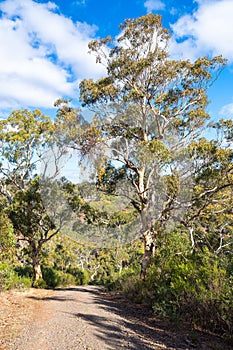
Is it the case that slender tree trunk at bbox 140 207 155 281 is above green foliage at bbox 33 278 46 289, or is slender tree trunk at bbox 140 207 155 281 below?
above

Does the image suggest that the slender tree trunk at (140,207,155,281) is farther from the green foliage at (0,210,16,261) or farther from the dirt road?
the green foliage at (0,210,16,261)

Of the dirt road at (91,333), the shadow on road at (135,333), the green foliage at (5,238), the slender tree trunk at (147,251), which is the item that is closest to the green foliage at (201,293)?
the dirt road at (91,333)

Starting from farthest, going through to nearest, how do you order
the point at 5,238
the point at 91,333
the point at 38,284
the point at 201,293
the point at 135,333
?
1. the point at 38,284
2. the point at 5,238
3. the point at 201,293
4. the point at 135,333
5. the point at 91,333

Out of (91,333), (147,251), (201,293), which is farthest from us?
(147,251)

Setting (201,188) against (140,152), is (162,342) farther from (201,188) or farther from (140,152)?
(201,188)

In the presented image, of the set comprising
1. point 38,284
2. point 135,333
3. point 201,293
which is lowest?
point 38,284

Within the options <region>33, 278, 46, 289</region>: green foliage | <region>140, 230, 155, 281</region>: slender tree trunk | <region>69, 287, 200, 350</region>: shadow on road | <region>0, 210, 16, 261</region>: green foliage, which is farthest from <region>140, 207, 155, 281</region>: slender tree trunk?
<region>33, 278, 46, 289</region>: green foliage

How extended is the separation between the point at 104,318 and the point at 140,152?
5444mm

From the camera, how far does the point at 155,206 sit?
10766mm

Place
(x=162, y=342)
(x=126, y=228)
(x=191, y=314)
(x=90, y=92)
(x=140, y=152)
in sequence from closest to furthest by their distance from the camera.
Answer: (x=162, y=342), (x=191, y=314), (x=140, y=152), (x=90, y=92), (x=126, y=228)

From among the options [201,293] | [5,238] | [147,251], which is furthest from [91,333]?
[147,251]

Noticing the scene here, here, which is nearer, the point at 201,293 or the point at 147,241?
the point at 201,293

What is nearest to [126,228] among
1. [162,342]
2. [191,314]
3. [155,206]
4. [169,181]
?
[155,206]

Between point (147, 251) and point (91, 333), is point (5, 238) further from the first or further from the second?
point (147, 251)
